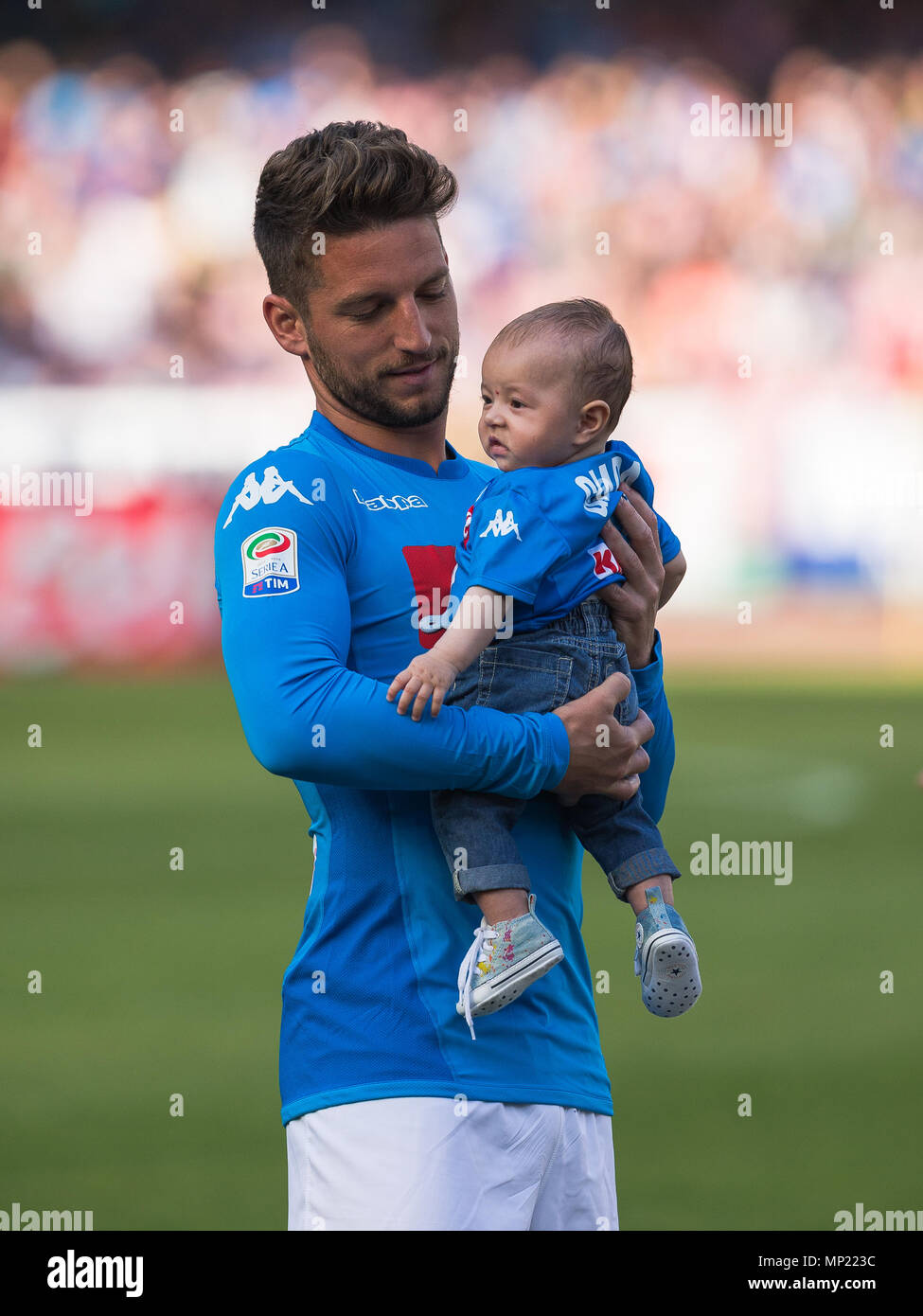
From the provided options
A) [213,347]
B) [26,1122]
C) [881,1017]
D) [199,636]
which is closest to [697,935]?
[881,1017]

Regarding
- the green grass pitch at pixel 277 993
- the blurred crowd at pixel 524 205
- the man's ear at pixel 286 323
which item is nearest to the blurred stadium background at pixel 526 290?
→ the blurred crowd at pixel 524 205

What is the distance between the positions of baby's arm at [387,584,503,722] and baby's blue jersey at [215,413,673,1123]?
26 mm

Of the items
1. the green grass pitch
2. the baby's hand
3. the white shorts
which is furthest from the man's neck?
the green grass pitch

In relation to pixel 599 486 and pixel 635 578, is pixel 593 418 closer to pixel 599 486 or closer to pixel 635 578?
pixel 599 486

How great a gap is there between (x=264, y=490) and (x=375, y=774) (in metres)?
0.42

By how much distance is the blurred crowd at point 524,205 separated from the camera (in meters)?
20.4

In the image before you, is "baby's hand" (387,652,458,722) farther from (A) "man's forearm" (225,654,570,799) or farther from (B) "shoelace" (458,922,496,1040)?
(B) "shoelace" (458,922,496,1040)

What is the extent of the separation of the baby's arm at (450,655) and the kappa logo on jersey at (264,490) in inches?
9.9

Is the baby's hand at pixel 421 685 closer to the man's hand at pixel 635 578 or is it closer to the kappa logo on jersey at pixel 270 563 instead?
the kappa logo on jersey at pixel 270 563

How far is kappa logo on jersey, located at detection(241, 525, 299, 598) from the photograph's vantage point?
2135 millimetres

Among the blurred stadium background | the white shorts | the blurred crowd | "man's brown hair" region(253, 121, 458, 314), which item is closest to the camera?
the white shorts

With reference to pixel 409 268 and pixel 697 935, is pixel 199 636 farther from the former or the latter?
pixel 409 268

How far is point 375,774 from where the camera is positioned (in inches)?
81.8

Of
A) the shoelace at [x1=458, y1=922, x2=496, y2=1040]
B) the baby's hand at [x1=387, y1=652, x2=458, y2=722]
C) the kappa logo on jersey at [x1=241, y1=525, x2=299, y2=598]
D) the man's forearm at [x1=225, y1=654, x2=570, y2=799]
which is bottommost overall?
the shoelace at [x1=458, y1=922, x2=496, y2=1040]
